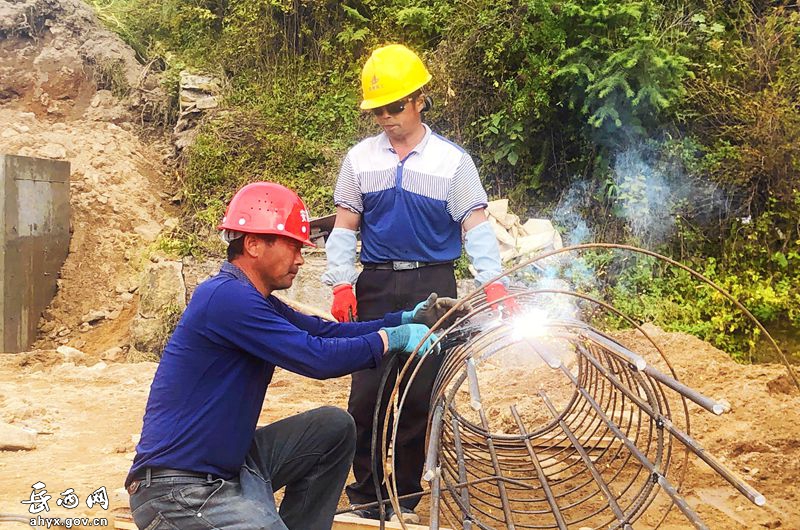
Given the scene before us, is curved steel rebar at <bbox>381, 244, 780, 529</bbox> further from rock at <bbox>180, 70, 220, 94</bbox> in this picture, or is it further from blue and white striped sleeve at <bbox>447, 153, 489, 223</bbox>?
rock at <bbox>180, 70, 220, 94</bbox>

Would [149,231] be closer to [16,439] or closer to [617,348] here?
[16,439]

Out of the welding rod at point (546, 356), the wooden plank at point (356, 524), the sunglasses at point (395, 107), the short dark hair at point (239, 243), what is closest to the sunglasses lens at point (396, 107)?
the sunglasses at point (395, 107)

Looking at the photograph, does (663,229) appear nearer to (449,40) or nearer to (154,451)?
(449,40)

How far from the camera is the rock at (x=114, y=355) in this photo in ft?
27.3

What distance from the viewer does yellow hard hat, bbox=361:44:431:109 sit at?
354 cm

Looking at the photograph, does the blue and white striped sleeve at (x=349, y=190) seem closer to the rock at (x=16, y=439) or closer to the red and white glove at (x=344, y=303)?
the red and white glove at (x=344, y=303)

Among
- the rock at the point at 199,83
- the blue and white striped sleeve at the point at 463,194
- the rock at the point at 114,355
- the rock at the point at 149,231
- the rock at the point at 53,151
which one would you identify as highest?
the rock at the point at 199,83

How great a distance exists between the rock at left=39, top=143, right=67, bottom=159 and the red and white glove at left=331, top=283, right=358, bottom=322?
320 inches

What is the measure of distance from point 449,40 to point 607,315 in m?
3.90

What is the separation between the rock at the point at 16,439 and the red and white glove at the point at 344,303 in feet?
9.24

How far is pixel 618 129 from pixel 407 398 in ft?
17.6

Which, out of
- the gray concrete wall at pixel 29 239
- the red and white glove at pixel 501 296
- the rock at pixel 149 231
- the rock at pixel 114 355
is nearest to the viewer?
the red and white glove at pixel 501 296

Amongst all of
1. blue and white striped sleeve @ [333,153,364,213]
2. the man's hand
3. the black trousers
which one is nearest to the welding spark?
the man's hand

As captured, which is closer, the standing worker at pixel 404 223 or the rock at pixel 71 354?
the standing worker at pixel 404 223
